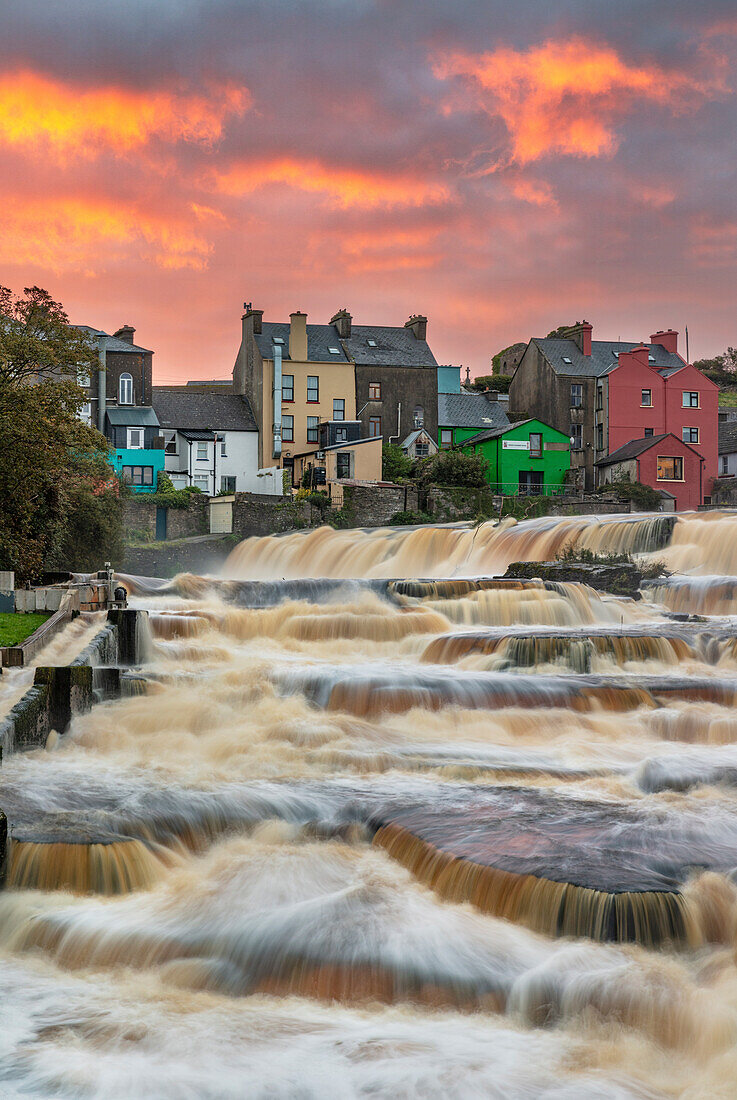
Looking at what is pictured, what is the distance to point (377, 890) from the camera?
24.3 feet

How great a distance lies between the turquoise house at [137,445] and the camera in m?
56.1

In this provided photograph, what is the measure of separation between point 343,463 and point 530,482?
1163cm

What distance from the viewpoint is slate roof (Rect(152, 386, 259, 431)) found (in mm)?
59781

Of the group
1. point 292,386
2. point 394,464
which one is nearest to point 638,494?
point 394,464

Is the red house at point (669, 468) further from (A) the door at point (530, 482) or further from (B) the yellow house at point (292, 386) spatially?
(B) the yellow house at point (292, 386)

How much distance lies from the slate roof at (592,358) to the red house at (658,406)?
2.84 ft

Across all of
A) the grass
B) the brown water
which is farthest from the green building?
the brown water

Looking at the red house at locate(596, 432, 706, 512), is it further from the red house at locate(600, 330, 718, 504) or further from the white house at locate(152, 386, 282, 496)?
the white house at locate(152, 386, 282, 496)

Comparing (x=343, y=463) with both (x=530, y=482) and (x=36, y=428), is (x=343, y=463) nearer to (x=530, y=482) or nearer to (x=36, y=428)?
(x=530, y=482)

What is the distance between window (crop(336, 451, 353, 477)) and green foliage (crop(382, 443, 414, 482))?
2294mm

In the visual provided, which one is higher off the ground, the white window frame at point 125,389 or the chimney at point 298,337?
the chimney at point 298,337

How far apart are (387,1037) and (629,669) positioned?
35.7 ft

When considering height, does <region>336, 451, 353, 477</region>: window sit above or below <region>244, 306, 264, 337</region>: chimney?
below

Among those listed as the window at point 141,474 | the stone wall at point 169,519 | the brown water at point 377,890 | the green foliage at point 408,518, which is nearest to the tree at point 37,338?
the brown water at point 377,890
